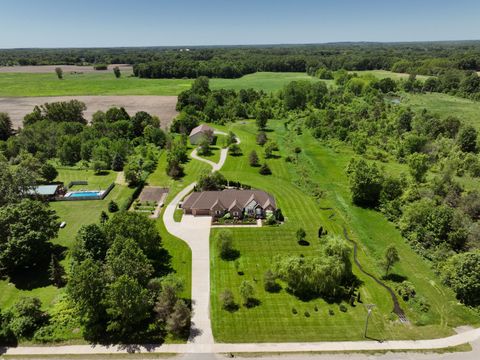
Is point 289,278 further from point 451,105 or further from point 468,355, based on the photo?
point 451,105

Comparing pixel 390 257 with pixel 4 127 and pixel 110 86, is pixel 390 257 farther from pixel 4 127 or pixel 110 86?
pixel 110 86

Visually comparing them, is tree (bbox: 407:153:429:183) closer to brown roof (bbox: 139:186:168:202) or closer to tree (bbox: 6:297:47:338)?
brown roof (bbox: 139:186:168:202)

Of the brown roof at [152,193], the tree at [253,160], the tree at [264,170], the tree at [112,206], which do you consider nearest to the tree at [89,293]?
the tree at [112,206]

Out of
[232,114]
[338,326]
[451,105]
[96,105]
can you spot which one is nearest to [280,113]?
[232,114]

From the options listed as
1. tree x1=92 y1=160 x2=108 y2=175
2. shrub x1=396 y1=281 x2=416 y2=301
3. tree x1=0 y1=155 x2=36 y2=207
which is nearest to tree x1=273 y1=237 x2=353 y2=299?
shrub x1=396 y1=281 x2=416 y2=301

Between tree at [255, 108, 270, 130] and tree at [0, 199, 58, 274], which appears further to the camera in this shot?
tree at [255, 108, 270, 130]
